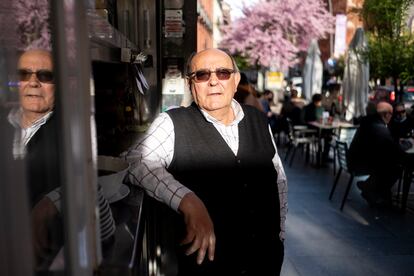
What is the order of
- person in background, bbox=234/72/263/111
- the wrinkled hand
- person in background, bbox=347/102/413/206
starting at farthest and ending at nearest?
person in background, bbox=347/102/413/206 → person in background, bbox=234/72/263/111 → the wrinkled hand

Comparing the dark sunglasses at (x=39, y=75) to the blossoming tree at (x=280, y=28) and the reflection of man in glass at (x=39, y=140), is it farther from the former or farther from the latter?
the blossoming tree at (x=280, y=28)

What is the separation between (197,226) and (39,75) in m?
0.93

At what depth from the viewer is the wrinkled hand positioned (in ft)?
5.36

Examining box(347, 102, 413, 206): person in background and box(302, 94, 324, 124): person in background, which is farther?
box(302, 94, 324, 124): person in background

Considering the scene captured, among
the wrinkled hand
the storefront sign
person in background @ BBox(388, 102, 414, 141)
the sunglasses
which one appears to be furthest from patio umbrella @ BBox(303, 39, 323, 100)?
the wrinkled hand

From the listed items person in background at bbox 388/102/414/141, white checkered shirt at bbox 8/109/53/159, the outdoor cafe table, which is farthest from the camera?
the outdoor cafe table

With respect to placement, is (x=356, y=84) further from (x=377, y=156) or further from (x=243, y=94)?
(x=243, y=94)

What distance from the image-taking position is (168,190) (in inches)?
65.1

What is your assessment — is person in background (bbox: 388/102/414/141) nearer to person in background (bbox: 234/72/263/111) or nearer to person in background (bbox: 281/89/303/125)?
person in background (bbox: 281/89/303/125)

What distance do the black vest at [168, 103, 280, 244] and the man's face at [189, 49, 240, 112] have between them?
65mm

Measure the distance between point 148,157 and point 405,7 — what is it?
9399mm

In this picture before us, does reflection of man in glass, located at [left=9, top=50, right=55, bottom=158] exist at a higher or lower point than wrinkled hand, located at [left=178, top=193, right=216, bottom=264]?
higher

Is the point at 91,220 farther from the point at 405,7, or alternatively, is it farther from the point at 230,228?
the point at 405,7

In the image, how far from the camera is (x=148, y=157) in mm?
1716
